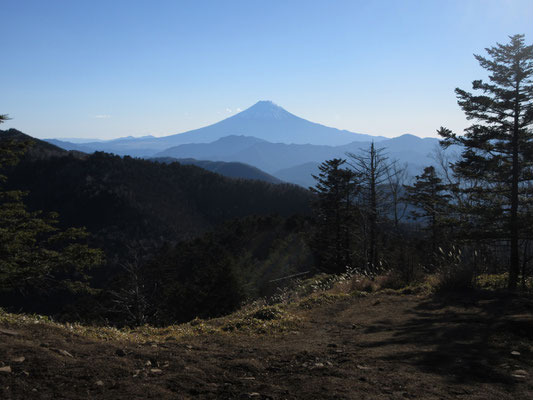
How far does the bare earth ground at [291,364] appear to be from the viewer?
273 cm

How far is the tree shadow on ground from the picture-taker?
3557mm

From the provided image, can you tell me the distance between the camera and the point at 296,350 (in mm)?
4262

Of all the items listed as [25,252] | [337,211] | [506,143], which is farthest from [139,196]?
[506,143]

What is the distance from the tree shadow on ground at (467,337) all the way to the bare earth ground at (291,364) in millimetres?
14

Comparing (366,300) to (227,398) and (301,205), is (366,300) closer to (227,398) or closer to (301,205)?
(227,398)

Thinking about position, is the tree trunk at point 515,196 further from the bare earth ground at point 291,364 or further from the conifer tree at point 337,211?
the conifer tree at point 337,211

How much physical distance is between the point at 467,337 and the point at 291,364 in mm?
2701

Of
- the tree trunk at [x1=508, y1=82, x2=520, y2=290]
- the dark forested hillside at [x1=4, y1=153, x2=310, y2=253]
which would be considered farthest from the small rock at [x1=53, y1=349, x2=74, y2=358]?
the dark forested hillside at [x1=4, y1=153, x2=310, y2=253]

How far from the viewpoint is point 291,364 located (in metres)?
3.67

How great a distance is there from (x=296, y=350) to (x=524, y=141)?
30.7ft

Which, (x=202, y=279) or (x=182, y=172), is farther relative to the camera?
(x=182, y=172)

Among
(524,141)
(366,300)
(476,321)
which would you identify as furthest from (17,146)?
(524,141)

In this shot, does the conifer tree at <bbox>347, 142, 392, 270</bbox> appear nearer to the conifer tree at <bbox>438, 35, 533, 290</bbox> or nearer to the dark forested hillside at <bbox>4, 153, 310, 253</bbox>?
the conifer tree at <bbox>438, 35, 533, 290</bbox>

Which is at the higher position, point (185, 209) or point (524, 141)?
point (524, 141)
